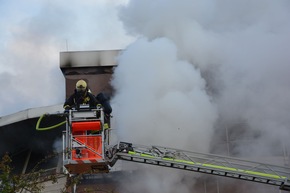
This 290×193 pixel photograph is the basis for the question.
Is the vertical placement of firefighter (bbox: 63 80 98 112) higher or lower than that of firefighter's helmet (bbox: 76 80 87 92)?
lower

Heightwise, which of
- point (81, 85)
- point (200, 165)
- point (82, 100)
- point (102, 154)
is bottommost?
point (200, 165)

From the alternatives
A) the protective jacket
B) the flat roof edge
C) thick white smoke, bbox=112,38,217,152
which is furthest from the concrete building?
the protective jacket

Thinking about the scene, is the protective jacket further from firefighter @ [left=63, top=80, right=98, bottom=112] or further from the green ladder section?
the green ladder section

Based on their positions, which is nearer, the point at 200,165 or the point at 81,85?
the point at 81,85

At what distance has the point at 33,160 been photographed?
1551cm

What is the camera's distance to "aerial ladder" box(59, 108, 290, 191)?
9.20 m

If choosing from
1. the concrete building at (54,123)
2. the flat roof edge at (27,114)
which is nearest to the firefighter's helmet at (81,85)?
the concrete building at (54,123)

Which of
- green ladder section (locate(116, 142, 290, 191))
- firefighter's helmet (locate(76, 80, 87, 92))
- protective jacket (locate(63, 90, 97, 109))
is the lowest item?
green ladder section (locate(116, 142, 290, 191))

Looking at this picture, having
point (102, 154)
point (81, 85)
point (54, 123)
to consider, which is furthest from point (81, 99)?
point (54, 123)

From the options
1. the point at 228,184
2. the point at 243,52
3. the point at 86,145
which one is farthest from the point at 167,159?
the point at 243,52

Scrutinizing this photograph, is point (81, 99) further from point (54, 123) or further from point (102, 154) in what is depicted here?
point (54, 123)

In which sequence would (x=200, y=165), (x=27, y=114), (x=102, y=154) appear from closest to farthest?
(x=102, y=154)
(x=200, y=165)
(x=27, y=114)

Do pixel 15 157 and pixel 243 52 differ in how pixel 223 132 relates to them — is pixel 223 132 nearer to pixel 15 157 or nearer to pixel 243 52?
pixel 243 52

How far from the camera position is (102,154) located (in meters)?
9.24
